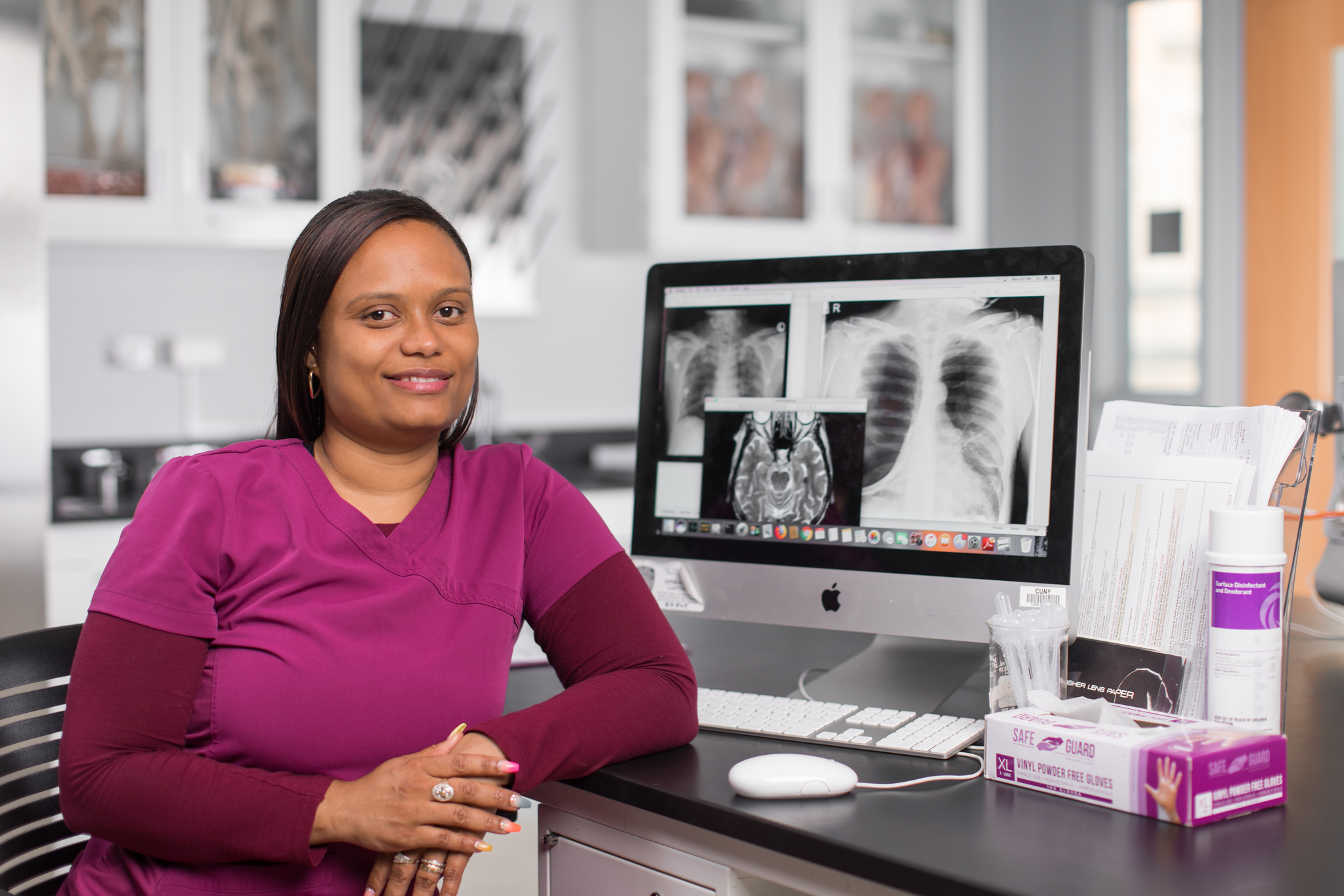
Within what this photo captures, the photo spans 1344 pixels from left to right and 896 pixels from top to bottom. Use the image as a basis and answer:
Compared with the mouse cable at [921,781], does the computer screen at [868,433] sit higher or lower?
higher

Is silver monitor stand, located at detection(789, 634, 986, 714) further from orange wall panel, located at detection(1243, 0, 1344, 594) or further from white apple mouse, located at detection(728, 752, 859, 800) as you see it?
orange wall panel, located at detection(1243, 0, 1344, 594)

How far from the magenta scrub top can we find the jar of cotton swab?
41 centimetres

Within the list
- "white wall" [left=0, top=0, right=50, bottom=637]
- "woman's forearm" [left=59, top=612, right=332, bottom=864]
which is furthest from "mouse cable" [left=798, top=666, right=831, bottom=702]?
"white wall" [left=0, top=0, right=50, bottom=637]

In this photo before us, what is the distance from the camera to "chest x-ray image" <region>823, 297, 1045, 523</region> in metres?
1.20

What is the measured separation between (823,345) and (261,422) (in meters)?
2.17

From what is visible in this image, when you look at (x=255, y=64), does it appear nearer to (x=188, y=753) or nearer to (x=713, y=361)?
(x=713, y=361)

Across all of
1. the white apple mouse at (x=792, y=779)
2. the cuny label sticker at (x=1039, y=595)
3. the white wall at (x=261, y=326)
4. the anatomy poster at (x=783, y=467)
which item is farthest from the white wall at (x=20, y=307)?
the cuny label sticker at (x=1039, y=595)

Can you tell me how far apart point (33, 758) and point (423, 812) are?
466mm

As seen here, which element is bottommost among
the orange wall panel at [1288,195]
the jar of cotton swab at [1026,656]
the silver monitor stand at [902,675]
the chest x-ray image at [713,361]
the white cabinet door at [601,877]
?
the white cabinet door at [601,877]

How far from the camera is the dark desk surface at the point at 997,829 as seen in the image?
2.60 feet

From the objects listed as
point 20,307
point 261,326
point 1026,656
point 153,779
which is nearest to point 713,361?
point 1026,656

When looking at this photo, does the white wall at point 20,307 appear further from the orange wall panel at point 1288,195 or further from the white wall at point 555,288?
the orange wall panel at point 1288,195

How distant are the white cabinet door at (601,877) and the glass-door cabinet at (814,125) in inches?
84.8

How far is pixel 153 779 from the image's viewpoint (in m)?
0.97
